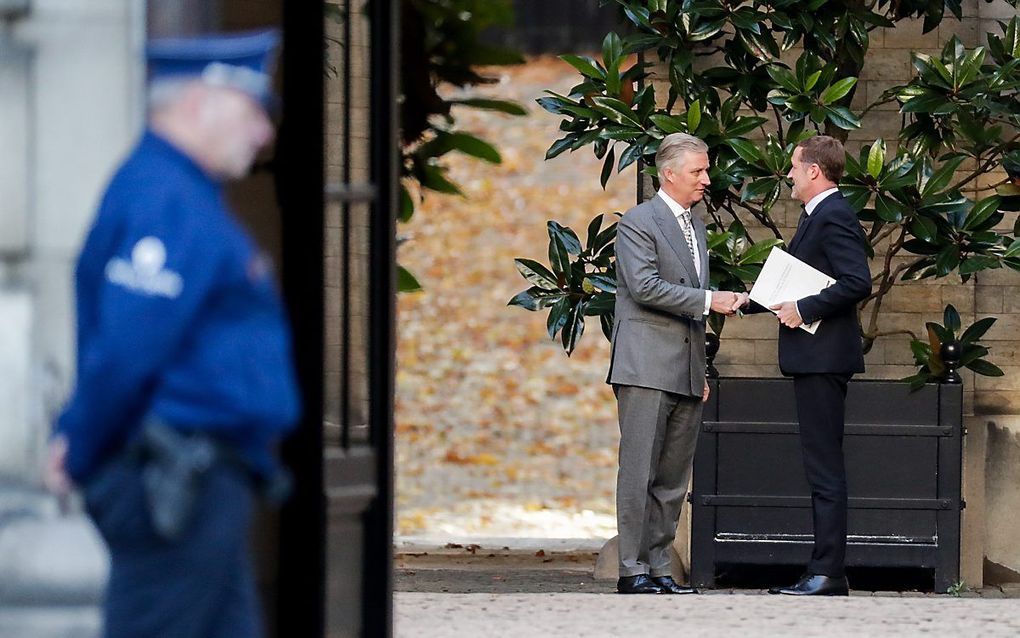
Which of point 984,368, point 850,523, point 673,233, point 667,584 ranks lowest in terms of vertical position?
point 667,584

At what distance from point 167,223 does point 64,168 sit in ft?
3.36

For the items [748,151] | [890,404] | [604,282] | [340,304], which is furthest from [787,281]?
[340,304]

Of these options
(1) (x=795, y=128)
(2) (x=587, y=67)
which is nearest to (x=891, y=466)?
(1) (x=795, y=128)

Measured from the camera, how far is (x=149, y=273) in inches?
121

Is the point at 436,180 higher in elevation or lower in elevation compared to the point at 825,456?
higher

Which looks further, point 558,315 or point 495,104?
point 558,315

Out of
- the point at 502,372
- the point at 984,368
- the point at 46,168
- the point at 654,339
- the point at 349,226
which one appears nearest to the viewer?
the point at 46,168

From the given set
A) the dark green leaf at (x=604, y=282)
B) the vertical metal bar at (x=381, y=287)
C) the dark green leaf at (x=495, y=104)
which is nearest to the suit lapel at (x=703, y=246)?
the dark green leaf at (x=604, y=282)

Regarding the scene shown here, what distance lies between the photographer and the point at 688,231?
7.16 meters

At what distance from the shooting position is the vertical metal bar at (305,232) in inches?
159

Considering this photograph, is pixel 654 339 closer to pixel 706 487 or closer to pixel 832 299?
pixel 832 299

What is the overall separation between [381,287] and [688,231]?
303 centimetres

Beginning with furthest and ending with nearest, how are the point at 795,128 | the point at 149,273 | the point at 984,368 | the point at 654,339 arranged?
the point at 984,368 → the point at 795,128 → the point at 654,339 → the point at 149,273

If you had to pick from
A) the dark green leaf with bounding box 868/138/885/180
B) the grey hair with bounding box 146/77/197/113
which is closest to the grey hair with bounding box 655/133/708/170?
the dark green leaf with bounding box 868/138/885/180
